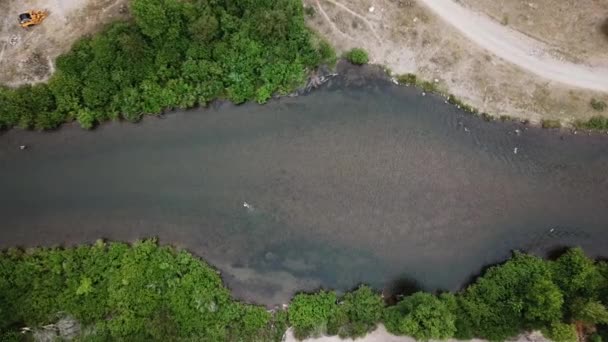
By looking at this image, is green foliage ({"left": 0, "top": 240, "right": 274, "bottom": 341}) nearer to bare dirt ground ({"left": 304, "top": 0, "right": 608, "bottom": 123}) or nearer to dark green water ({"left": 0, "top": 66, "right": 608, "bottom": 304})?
dark green water ({"left": 0, "top": 66, "right": 608, "bottom": 304})

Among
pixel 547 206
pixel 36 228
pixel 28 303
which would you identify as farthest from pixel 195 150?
pixel 547 206

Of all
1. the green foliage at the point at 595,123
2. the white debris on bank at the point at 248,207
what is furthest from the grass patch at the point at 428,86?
the white debris on bank at the point at 248,207

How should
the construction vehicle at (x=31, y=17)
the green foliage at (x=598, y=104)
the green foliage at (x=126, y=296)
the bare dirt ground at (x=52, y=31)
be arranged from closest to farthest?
1. the green foliage at (x=126, y=296)
2. the construction vehicle at (x=31, y=17)
3. the bare dirt ground at (x=52, y=31)
4. the green foliage at (x=598, y=104)

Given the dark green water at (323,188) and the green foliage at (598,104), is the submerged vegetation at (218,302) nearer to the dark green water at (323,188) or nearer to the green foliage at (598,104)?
the dark green water at (323,188)

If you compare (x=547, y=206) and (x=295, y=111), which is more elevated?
(x=295, y=111)

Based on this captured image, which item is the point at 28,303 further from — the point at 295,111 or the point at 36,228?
the point at 295,111

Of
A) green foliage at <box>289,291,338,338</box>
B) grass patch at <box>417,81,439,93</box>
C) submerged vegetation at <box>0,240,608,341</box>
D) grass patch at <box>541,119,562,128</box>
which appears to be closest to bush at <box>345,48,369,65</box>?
grass patch at <box>417,81,439,93</box>
